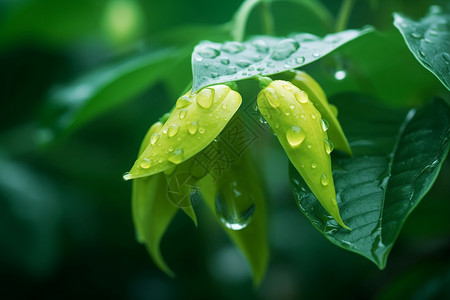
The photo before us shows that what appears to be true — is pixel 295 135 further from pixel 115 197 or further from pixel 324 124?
pixel 115 197

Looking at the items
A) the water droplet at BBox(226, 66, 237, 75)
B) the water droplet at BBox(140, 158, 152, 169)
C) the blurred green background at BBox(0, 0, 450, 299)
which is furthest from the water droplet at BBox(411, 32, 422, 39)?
the blurred green background at BBox(0, 0, 450, 299)

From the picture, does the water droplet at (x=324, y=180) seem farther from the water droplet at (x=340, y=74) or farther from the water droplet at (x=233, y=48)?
the water droplet at (x=340, y=74)

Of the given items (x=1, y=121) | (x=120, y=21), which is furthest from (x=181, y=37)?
(x=1, y=121)

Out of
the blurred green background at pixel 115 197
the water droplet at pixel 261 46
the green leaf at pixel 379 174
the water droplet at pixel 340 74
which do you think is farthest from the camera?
the blurred green background at pixel 115 197

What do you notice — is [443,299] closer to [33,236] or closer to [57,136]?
[57,136]

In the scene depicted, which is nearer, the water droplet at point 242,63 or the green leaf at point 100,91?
the water droplet at point 242,63

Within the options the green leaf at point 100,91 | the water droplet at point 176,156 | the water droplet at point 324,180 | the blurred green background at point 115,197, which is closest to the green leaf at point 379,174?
the water droplet at point 324,180
